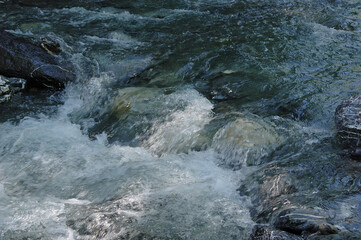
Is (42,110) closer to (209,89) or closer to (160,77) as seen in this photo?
(160,77)

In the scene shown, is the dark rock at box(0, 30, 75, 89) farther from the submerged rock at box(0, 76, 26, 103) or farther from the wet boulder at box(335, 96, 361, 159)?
the wet boulder at box(335, 96, 361, 159)

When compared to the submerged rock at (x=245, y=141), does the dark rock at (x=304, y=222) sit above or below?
above

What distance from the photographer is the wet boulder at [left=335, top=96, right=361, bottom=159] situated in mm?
4477

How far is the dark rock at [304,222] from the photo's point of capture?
9.80ft

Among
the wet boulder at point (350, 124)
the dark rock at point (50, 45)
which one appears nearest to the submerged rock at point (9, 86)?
the dark rock at point (50, 45)

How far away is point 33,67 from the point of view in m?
6.94

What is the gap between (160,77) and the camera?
22.9 ft

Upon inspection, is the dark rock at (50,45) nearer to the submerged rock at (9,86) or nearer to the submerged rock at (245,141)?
the submerged rock at (9,86)

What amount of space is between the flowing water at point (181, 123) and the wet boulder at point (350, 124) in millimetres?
141

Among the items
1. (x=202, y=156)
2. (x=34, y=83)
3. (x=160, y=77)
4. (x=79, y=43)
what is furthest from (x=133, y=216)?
(x=79, y=43)

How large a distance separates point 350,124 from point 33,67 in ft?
17.5

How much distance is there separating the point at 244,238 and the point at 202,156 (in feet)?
5.20

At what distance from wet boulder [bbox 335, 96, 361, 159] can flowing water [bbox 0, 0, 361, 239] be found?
0.14m

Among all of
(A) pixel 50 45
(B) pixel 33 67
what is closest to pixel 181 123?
(B) pixel 33 67
